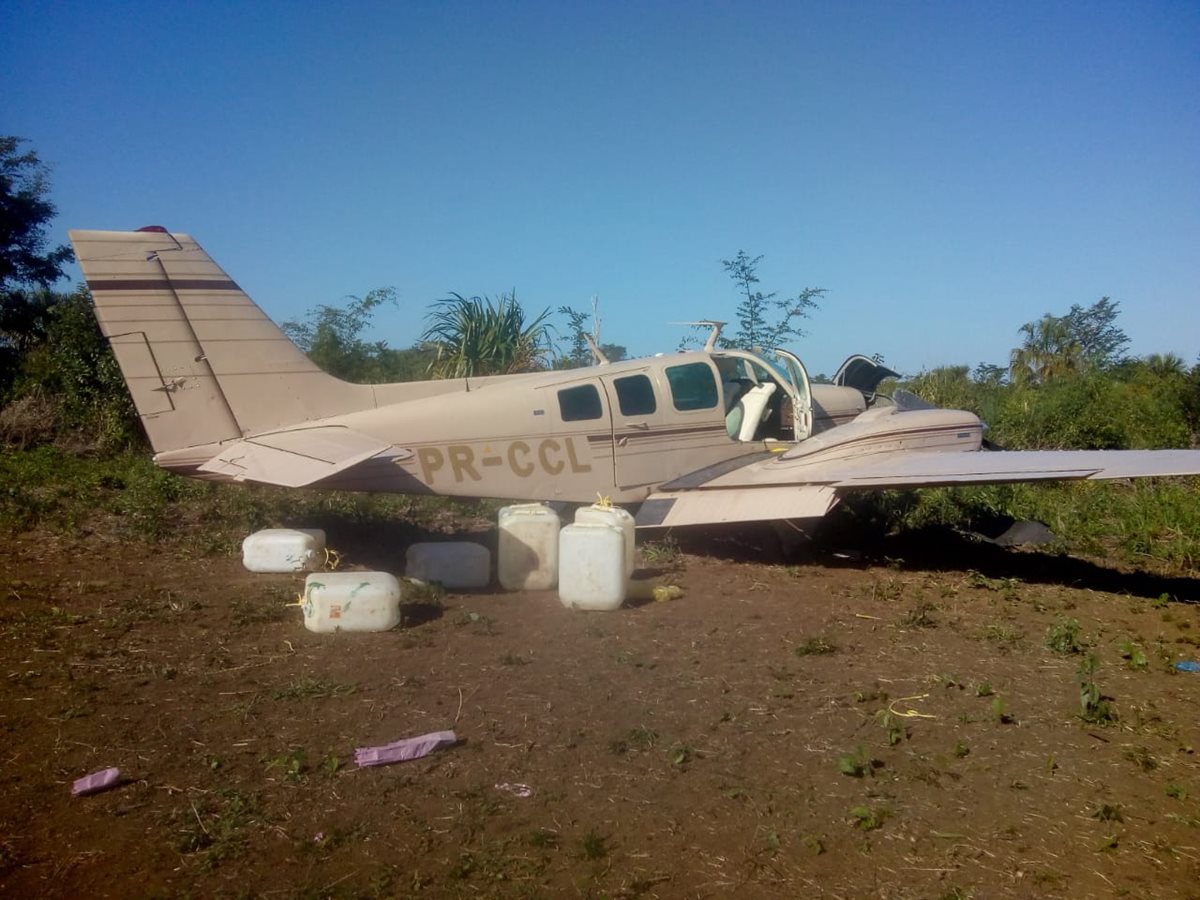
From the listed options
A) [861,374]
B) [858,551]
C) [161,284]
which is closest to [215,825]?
[161,284]

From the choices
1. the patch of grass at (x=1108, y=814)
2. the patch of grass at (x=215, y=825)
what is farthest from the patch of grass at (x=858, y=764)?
the patch of grass at (x=215, y=825)

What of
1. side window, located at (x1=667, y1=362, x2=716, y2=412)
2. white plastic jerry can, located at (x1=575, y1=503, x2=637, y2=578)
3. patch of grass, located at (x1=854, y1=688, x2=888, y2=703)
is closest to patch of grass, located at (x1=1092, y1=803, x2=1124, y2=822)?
patch of grass, located at (x1=854, y1=688, x2=888, y2=703)

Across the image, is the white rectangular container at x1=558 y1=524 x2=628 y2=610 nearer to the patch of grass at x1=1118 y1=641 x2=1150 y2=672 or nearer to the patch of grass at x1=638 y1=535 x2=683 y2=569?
the patch of grass at x1=638 y1=535 x2=683 y2=569

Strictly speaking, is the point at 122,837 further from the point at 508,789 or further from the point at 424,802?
the point at 508,789

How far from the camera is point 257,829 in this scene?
10.9 feet

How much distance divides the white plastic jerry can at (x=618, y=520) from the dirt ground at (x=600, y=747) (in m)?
0.46

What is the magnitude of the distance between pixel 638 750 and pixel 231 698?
251 cm

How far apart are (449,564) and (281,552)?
1.73 meters

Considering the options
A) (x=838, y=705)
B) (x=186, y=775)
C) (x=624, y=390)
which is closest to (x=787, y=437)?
(x=624, y=390)

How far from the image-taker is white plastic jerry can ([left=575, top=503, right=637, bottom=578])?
702 cm

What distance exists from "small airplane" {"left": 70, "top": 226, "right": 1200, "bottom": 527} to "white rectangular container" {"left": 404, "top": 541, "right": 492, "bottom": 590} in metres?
0.91

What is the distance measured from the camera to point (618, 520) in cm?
726

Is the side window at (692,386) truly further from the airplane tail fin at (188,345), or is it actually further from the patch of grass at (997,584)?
the airplane tail fin at (188,345)

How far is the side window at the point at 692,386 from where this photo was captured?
918 cm
